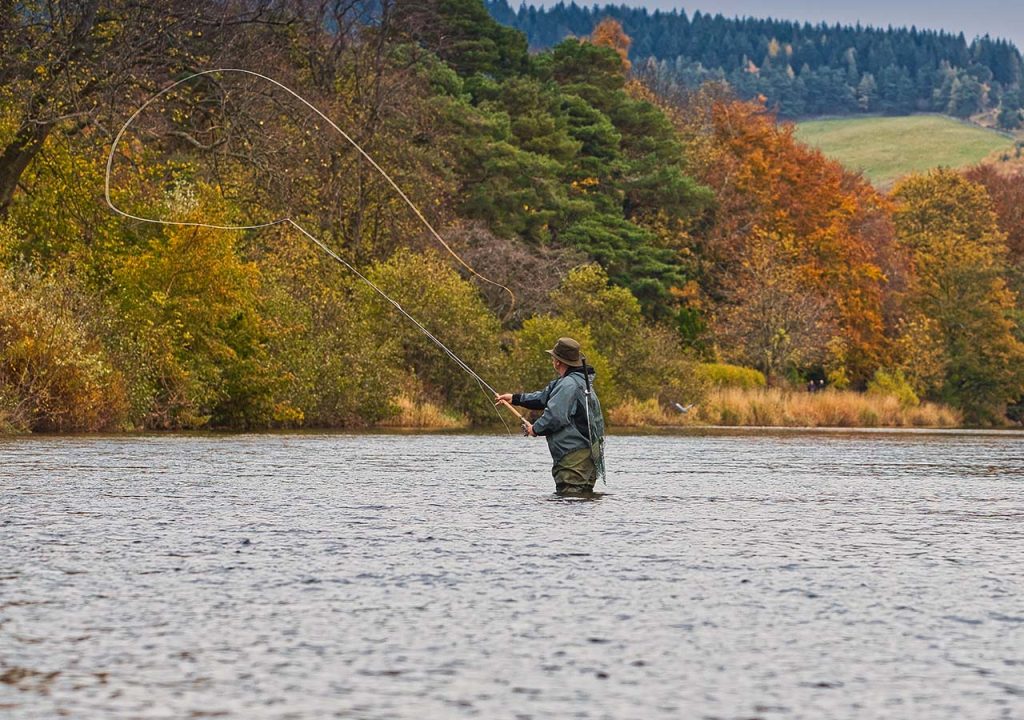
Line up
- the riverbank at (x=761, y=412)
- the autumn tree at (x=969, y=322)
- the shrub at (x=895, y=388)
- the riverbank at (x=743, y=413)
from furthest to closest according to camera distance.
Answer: the autumn tree at (x=969, y=322) → the shrub at (x=895, y=388) → the riverbank at (x=761, y=412) → the riverbank at (x=743, y=413)

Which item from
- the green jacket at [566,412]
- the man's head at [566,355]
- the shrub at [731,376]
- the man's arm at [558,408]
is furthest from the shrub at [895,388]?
the man's arm at [558,408]

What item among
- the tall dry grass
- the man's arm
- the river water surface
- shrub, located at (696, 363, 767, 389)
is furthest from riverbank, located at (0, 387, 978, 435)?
the man's arm

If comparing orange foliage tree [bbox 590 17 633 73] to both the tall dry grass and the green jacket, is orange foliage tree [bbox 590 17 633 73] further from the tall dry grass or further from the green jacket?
the green jacket

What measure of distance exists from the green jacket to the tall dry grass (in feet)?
117

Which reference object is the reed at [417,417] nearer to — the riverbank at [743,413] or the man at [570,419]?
the riverbank at [743,413]

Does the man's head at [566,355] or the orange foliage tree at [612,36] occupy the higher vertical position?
the orange foliage tree at [612,36]

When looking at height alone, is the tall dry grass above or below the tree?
below

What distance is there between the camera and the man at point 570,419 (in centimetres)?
1458

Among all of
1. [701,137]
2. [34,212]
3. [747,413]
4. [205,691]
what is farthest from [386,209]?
[205,691]

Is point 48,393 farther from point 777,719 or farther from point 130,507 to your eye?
point 777,719

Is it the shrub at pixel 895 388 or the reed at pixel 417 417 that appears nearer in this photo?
the reed at pixel 417 417

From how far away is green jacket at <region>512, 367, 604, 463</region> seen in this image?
14555 mm

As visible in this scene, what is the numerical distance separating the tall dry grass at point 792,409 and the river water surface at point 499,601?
33.7m

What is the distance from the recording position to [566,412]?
14609mm
